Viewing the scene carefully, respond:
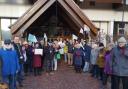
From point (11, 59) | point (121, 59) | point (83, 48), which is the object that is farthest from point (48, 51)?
point (121, 59)

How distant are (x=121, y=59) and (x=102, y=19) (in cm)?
2662

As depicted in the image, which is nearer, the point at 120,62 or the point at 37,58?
the point at 120,62

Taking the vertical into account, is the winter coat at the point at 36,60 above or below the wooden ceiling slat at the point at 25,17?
below

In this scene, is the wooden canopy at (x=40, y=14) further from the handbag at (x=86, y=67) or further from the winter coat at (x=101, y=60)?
the winter coat at (x=101, y=60)

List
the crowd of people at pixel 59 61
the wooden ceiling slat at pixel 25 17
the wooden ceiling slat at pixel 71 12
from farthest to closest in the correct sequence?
the wooden ceiling slat at pixel 71 12 → the wooden ceiling slat at pixel 25 17 → the crowd of people at pixel 59 61

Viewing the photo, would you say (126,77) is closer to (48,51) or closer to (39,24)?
(48,51)

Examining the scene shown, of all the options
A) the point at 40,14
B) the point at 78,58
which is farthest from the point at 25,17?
the point at 78,58

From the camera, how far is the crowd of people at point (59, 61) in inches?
399

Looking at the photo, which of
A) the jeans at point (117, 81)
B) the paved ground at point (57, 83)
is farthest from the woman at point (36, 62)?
the jeans at point (117, 81)

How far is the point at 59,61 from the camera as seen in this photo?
23.8m

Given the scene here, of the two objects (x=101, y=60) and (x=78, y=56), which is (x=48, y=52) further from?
(x=101, y=60)

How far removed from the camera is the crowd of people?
1013cm

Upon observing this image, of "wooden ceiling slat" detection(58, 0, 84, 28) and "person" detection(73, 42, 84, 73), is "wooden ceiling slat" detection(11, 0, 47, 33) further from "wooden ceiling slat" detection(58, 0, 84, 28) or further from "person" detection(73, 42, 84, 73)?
"person" detection(73, 42, 84, 73)

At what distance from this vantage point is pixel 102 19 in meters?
36.4
